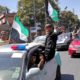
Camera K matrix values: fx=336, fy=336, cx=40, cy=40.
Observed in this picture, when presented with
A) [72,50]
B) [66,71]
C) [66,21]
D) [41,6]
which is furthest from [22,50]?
[66,21]

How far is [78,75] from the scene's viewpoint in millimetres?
10773

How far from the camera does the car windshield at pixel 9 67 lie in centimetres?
551

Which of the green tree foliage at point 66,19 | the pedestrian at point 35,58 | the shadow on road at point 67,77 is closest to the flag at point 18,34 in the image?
the shadow on road at point 67,77

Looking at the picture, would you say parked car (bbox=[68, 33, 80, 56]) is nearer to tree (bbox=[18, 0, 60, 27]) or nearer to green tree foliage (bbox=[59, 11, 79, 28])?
tree (bbox=[18, 0, 60, 27])

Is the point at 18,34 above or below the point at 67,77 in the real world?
above

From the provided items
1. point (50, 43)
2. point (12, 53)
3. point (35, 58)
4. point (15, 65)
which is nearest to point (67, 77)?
point (50, 43)

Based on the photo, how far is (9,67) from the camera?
570 cm

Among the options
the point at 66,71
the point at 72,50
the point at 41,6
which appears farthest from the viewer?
the point at 41,6

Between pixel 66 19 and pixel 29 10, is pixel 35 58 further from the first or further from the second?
pixel 66 19

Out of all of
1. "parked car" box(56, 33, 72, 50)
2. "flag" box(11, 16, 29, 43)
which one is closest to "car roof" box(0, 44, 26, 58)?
"flag" box(11, 16, 29, 43)

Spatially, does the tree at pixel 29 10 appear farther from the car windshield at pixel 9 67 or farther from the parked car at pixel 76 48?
the car windshield at pixel 9 67

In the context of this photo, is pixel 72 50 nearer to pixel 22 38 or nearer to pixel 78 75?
pixel 78 75

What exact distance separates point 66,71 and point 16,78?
660 cm

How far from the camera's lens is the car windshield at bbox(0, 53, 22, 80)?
5508 mm
